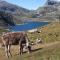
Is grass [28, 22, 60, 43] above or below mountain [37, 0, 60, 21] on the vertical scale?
below

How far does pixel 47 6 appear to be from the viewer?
92.6 feet

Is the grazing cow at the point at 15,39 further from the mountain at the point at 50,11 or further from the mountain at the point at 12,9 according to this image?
the mountain at the point at 12,9

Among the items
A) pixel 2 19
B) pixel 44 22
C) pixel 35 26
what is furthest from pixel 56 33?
pixel 2 19

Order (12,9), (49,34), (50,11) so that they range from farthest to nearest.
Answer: (50,11), (12,9), (49,34)

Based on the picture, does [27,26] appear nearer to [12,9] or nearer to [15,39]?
[12,9]

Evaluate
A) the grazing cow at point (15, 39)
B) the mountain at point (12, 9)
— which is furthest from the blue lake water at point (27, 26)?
the grazing cow at point (15, 39)

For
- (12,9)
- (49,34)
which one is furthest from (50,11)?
(49,34)

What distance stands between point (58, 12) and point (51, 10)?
0.91m

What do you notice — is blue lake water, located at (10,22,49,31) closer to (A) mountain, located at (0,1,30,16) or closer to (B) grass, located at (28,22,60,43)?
(B) grass, located at (28,22,60,43)

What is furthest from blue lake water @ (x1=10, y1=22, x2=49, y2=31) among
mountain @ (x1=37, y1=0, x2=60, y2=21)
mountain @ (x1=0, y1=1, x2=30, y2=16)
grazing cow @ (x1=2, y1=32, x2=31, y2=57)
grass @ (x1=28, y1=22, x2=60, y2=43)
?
grazing cow @ (x1=2, y1=32, x2=31, y2=57)

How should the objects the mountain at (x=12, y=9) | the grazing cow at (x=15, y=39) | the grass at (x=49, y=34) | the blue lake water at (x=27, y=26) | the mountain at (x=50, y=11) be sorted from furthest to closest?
the mountain at (x=50, y=11) → the mountain at (x=12, y=9) → the blue lake water at (x=27, y=26) → the grass at (x=49, y=34) → the grazing cow at (x=15, y=39)

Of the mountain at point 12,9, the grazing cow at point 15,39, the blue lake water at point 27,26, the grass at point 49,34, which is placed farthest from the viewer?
the mountain at point 12,9

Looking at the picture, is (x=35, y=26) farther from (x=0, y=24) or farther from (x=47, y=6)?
(x=0, y=24)

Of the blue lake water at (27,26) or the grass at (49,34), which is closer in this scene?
the grass at (49,34)
